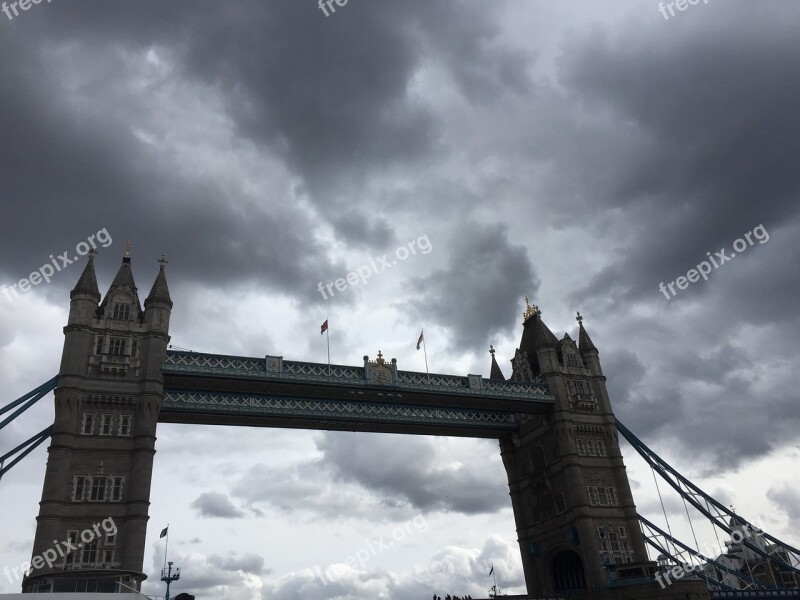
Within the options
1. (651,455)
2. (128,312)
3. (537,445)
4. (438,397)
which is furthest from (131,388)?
(651,455)

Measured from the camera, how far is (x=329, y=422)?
56.1m

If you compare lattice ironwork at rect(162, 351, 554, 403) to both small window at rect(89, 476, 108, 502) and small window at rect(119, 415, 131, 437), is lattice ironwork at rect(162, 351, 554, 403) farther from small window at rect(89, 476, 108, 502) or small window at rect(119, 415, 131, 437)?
small window at rect(89, 476, 108, 502)

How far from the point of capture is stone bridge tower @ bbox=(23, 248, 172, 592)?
3894 centimetres

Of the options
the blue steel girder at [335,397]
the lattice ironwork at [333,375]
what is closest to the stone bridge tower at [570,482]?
the blue steel girder at [335,397]

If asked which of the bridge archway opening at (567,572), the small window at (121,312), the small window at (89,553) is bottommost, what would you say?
the bridge archway opening at (567,572)

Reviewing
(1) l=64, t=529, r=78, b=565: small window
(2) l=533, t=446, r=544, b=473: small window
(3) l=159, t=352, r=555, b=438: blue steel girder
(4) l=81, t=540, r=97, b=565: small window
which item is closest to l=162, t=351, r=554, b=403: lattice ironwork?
(3) l=159, t=352, r=555, b=438: blue steel girder

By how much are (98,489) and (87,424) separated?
4.57 metres

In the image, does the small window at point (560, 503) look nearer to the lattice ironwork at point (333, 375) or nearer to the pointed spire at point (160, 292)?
the lattice ironwork at point (333, 375)

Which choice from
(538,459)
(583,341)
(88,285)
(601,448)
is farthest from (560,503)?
(88,285)

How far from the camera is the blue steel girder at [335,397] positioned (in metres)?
49.8

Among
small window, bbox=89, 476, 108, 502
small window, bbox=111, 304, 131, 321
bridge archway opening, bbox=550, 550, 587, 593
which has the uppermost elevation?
small window, bbox=111, 304, 131, 321

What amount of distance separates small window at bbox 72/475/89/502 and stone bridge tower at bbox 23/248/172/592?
6 centimetres

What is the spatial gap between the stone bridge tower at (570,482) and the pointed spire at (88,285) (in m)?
40.0

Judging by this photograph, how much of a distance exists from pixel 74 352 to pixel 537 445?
41718mm
